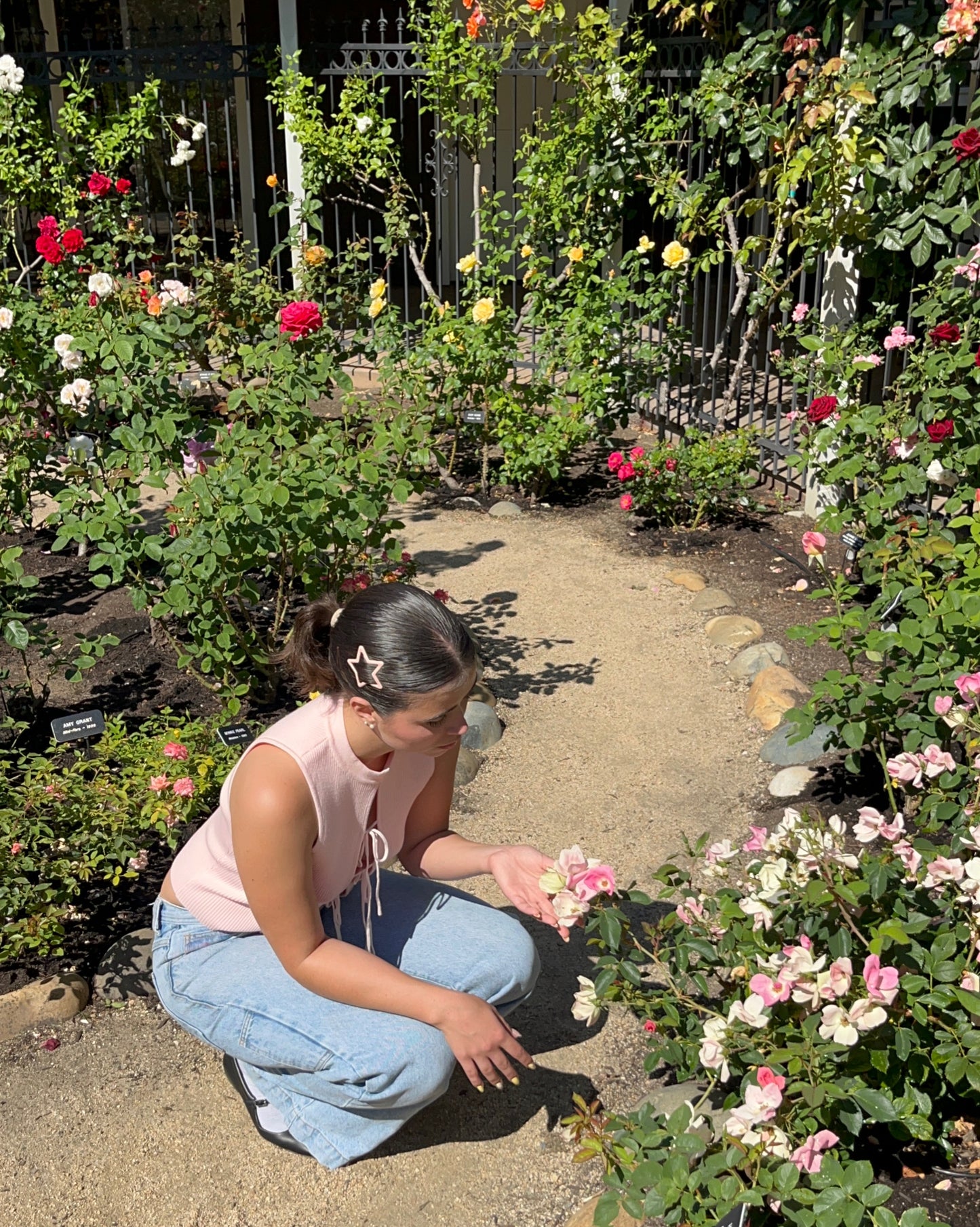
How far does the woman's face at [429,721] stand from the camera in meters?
2.04

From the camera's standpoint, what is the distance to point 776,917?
2168mm

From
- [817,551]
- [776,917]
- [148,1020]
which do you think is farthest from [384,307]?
[776,917]

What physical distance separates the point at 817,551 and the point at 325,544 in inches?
51.2

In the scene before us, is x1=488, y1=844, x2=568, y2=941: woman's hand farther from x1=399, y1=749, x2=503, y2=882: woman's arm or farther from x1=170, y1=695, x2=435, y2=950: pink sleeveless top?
x1=170, y1=695, x2=435, y2=950: pink sleeveless top

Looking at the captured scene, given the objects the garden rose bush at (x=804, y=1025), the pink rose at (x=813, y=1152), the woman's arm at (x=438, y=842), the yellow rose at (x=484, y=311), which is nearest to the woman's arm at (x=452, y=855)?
the woman's arm at (x=438, y=842)

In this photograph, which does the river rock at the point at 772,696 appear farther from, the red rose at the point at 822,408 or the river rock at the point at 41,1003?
the river rock at the point at 41,1003

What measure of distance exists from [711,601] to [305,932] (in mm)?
2909

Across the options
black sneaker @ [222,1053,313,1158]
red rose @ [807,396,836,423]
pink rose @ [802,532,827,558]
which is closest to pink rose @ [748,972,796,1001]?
black sneaker @ [222,1053,313,1158]

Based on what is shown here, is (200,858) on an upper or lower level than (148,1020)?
upper

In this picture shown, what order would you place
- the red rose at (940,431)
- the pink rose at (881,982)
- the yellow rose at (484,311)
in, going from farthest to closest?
the yellow rose at (484,311) < the red rose at (940,431) < the pink rose at (881,982)

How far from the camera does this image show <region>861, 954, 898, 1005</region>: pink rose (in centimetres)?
179

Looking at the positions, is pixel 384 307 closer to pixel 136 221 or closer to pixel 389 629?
pixel 136 221

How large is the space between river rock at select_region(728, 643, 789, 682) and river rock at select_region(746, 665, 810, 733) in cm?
9

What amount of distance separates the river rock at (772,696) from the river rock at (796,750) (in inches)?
5.8
